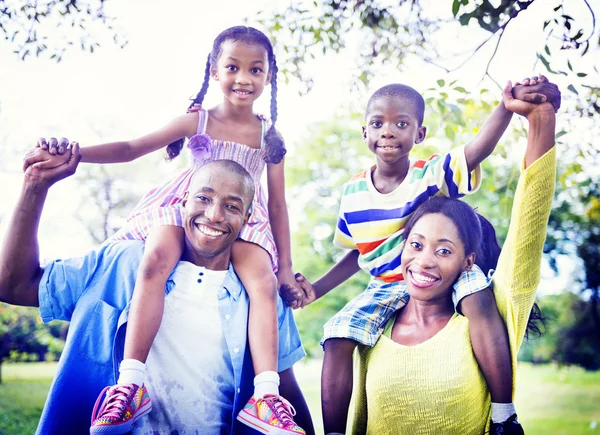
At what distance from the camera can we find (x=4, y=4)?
10.4 feet

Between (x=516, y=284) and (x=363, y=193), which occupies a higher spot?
(x=363, y=193)

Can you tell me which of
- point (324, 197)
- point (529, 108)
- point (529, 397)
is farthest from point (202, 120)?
point (529, 397)

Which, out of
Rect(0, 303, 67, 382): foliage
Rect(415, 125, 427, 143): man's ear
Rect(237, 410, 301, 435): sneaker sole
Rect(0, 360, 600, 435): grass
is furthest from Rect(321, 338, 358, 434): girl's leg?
Rect(0, 303, 67, 382): foliage

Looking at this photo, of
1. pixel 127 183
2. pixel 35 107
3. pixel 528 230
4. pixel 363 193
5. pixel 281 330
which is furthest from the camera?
pixel 127 183

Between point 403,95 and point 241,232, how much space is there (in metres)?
0.84

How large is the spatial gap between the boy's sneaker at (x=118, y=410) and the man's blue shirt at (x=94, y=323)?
19 cm

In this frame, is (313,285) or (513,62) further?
(513,62)

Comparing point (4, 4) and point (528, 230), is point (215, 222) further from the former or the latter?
point (4, 4)

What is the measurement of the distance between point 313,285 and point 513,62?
192 centimetres

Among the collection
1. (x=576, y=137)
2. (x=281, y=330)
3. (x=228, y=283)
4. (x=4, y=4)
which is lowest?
(x=281, y=330)

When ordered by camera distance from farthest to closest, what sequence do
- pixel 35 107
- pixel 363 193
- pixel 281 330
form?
pixel 35 107
pixel 363 193
pixel 281 330

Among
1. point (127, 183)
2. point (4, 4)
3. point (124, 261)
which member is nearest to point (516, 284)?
point (124, 261)

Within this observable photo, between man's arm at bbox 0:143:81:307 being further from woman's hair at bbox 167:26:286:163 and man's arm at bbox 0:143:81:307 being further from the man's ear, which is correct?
the man's ear

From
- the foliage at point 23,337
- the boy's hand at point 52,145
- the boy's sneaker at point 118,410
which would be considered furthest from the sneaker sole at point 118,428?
the foliage at point 23,337
